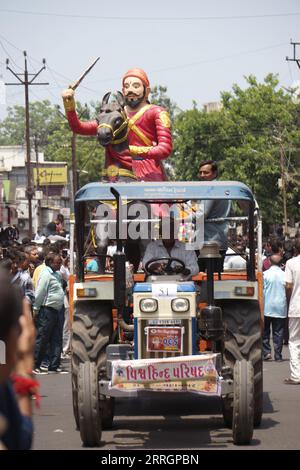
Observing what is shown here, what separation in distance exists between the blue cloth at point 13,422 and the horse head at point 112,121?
8.02 meters

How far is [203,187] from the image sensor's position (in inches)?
421

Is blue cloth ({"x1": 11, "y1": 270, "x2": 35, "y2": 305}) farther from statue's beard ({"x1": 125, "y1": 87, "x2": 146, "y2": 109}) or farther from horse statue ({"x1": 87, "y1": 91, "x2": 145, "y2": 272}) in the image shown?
statue's beard ({"x1": 125, "y1": 87, "x2": 146, "y2": 109})

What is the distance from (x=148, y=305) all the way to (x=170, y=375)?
700mm

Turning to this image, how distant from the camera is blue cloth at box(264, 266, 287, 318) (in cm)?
1827

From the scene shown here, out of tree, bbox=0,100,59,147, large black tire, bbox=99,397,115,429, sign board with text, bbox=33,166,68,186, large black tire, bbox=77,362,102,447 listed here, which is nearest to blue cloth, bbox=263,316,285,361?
large black tire, bbox=99,397,115,429

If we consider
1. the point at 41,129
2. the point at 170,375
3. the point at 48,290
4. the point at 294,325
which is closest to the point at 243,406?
the point at 170,375

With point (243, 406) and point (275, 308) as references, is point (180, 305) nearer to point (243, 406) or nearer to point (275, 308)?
point (243, 406)

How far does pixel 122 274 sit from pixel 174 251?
1274 mm

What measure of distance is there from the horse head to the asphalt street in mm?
3063

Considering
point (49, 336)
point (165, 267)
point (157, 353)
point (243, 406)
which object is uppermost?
point (165, 267)

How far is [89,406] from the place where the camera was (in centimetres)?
1022

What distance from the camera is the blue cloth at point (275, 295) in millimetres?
18266

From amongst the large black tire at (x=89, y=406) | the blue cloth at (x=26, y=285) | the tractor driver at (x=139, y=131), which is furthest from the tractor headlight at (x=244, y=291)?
the blue cloth at (x=26, y=285)

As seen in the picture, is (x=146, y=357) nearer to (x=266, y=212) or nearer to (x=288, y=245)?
(x=288, y=245)
